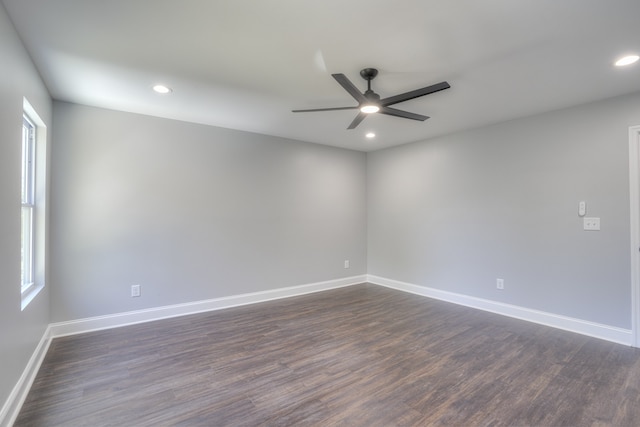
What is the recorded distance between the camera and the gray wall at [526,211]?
311 centimetres

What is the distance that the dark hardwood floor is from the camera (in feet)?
6.39

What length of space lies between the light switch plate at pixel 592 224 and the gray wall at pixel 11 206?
486cm

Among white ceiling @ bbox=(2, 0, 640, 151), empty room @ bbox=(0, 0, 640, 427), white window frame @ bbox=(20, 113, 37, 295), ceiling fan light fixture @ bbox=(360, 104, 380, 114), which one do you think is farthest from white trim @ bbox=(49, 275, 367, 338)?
ceiling fan light fixture @ bbox=(360, 104, 380, 114)

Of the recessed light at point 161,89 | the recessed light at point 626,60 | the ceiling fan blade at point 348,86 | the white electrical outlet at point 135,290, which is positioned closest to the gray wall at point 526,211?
the recessed light at point 626,60

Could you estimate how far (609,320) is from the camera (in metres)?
3.10

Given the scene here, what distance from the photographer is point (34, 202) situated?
2.85m

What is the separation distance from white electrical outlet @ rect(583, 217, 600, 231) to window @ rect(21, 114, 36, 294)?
5.33 metres

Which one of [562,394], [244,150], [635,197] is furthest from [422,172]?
[562,394]

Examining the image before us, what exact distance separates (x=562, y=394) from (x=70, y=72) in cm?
453

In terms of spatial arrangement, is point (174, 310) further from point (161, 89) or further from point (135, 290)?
point (161, 89)

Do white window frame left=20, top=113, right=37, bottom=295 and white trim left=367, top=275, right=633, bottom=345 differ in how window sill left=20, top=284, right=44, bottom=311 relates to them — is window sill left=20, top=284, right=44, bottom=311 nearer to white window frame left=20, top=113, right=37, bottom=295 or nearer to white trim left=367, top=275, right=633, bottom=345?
white window frame left=20, top=113, right=37, bottom=295

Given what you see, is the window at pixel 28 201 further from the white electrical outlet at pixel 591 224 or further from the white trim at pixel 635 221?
the white trim at pixel 635 221

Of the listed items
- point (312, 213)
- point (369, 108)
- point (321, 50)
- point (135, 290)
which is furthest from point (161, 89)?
point (312, 213)

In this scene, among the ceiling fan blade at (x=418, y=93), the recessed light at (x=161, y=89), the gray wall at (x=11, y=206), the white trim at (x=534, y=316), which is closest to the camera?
the gray wall at (x=11, y=206)
